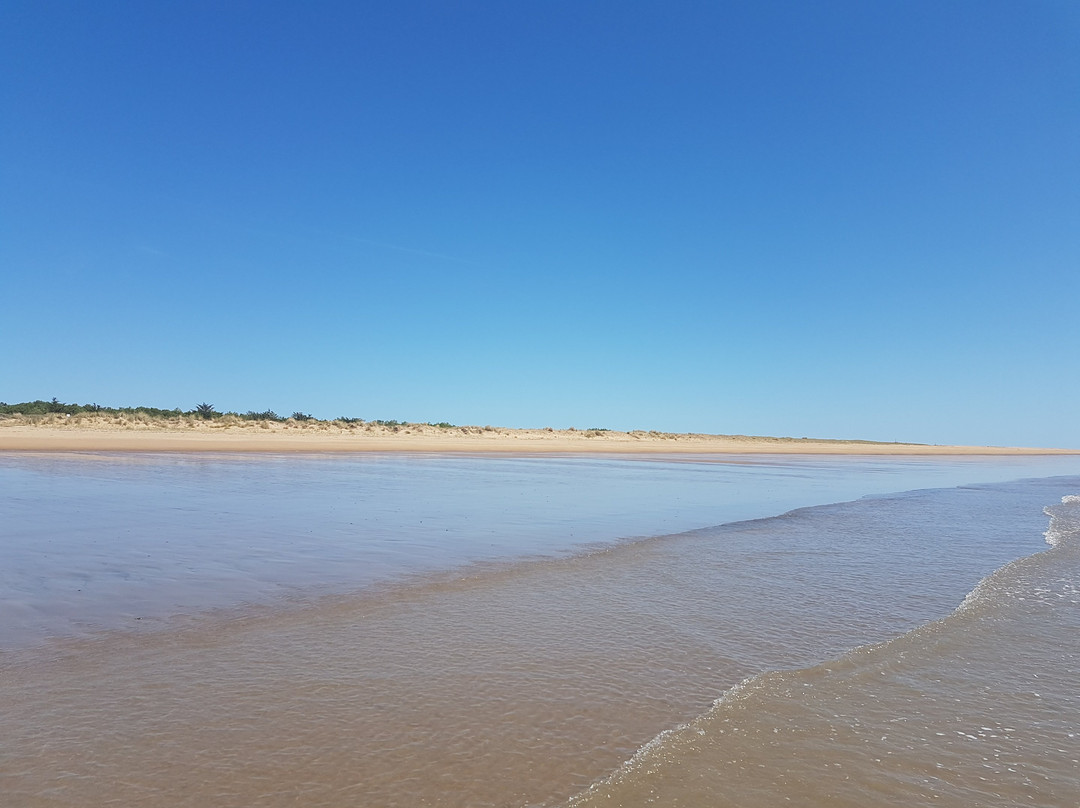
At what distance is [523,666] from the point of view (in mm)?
4035

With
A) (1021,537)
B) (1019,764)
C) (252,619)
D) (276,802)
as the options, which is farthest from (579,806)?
(1021,537)

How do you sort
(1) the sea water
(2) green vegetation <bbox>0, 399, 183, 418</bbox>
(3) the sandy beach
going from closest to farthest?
(1) the sea water → (3) the sandy beach → (2) green vegetation <bbox>0, 399, 183, 418</bbox>

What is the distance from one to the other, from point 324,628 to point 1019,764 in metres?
4.19

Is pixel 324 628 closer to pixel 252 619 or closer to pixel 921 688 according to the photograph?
pixel 252 619

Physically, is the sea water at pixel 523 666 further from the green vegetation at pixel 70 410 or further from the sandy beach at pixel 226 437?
the green vegetation at pixel 70 410

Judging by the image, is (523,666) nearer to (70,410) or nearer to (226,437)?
(226,437)

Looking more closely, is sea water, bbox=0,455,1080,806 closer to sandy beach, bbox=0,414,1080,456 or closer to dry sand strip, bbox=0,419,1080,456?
Result: dry sand strip, bbox=0,419,1080,456

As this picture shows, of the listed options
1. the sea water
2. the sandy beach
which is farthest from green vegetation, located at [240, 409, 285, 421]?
the sea water

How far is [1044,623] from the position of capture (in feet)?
17.4

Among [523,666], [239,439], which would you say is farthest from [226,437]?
[523,666]

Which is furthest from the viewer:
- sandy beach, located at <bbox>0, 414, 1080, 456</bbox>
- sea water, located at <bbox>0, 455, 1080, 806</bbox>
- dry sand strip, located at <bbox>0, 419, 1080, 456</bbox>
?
sandy beach, located at <bbox>0, 414, 1080, 456</bbox>

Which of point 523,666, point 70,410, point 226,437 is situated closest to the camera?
point 523,666

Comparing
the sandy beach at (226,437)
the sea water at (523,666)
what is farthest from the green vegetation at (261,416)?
Answer: the sea water at (523,666)

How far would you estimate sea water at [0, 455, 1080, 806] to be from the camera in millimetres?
2795
